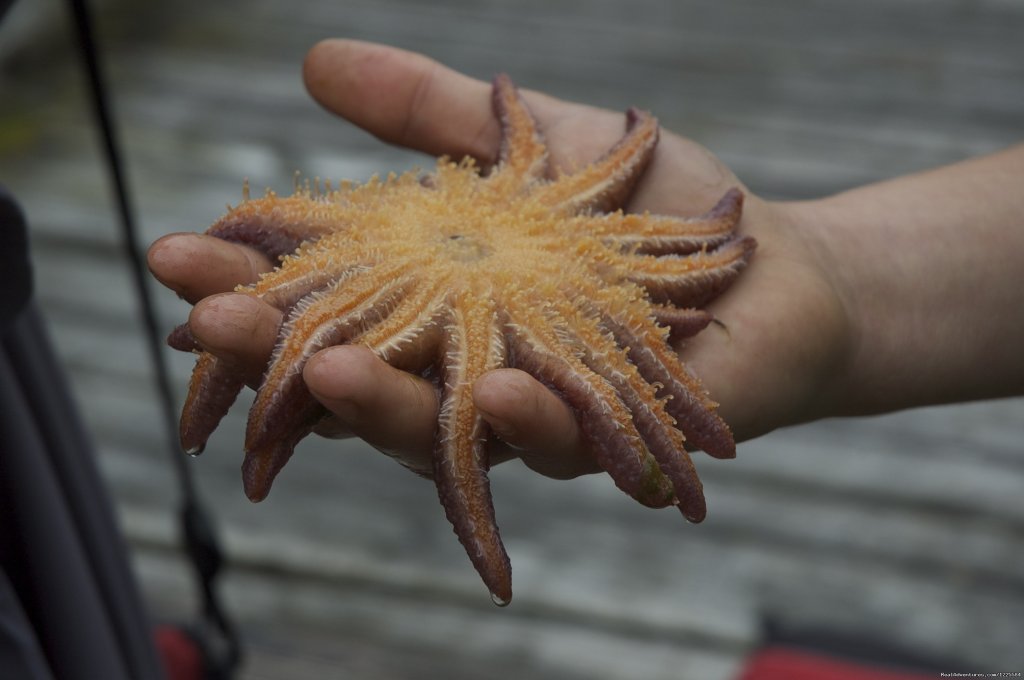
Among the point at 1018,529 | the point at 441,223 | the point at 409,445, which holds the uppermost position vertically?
the point at 441,223

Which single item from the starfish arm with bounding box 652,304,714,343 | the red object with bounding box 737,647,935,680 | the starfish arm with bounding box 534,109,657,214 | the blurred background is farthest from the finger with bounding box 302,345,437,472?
the blurred background

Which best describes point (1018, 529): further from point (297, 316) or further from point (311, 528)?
point (297, 316)

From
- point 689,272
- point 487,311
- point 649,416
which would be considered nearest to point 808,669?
point 689,272

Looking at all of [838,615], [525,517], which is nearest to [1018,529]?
[838,615]

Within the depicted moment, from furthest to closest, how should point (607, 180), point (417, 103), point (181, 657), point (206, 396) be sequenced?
1. point (181, 657)
2. point (417, 103)
3. point (607, 180)
4. point (206, 396)

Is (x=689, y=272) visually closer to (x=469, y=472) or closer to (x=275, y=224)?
(x=469, y=472)

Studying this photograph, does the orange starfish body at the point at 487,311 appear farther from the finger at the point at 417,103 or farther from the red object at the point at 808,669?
the red object at the point at 808,669
